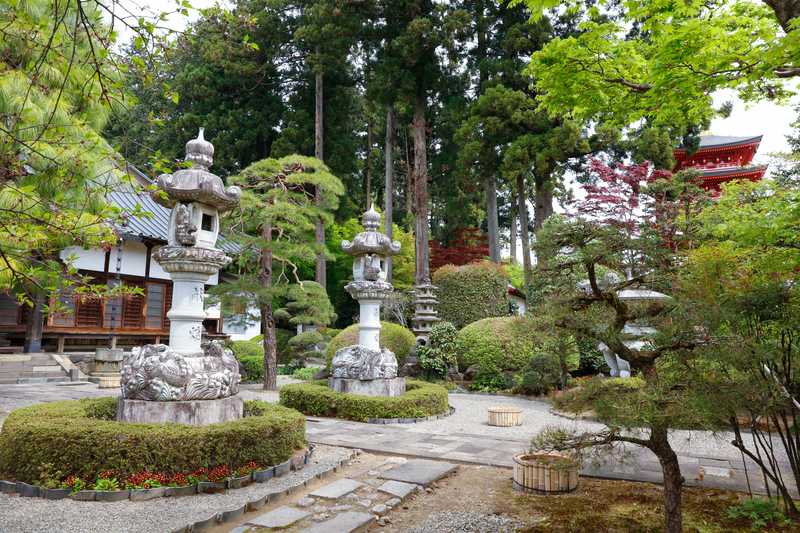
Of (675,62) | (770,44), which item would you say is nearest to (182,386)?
(675,62)

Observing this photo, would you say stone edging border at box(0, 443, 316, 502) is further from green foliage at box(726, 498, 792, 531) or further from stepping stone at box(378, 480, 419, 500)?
green foliage at box(726, 498, 792, 531)

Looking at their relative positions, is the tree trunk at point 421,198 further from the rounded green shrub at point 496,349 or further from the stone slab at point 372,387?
the stone slab at point 372,387

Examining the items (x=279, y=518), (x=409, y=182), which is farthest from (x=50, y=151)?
(x=409, y=182)

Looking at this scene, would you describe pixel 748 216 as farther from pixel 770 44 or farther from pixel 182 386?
pixel 182 386

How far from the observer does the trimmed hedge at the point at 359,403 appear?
29.5 feet

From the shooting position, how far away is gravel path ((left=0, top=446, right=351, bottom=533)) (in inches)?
153

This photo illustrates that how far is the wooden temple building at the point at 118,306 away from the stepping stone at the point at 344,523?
12.3 metres

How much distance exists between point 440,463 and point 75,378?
507 inches

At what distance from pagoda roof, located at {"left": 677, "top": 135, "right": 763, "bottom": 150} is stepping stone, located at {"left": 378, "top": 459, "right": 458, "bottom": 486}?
20450 millimetres

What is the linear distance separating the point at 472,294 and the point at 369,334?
8172 mm

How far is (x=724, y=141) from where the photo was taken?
21.7 metres

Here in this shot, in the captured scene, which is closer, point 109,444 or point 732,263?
point 109,444

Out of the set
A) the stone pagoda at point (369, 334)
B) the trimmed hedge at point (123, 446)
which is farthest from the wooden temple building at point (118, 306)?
the trimmed hedge at point (123, 446)

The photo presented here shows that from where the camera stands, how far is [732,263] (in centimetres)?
554
